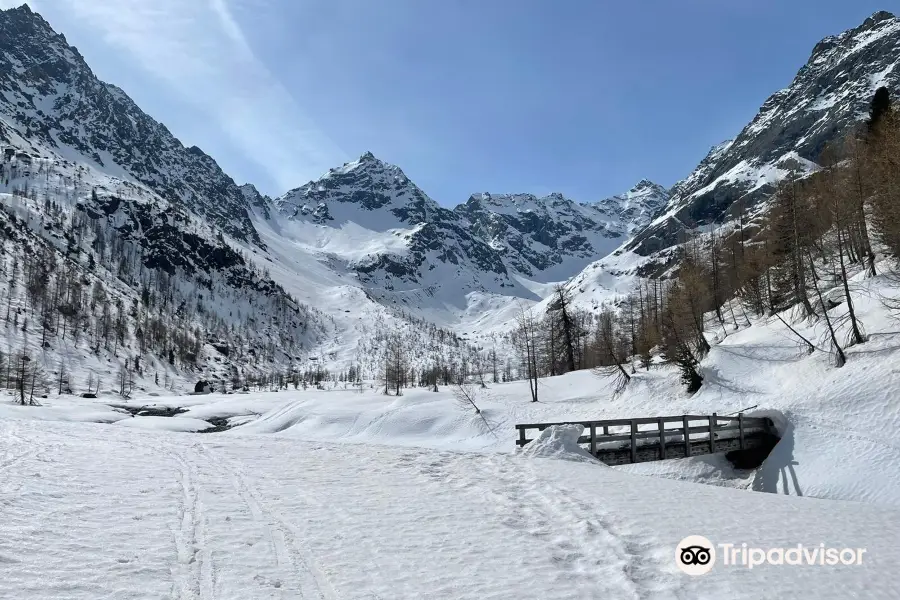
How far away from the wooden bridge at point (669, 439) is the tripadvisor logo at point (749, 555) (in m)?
9.37

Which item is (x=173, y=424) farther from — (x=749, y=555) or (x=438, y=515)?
(x=749, y=555)

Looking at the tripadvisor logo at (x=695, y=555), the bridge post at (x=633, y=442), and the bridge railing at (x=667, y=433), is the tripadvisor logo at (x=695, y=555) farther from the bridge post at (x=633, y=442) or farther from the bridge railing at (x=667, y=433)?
the bridge post at (x=633, y=442)

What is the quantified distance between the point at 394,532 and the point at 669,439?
16.1 m

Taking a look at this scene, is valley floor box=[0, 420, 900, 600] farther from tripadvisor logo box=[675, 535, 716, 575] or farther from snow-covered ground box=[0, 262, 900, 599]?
tripadvisor logo box=[675, 535, 716, 575]

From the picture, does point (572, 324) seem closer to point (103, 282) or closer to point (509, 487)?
point (509, 487)

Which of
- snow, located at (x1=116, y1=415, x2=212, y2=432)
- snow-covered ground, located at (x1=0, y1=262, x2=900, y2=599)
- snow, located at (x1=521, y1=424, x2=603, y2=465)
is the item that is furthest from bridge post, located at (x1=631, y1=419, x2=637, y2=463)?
snow, located at (x1=116, y1=415, x2=212, y2=432)

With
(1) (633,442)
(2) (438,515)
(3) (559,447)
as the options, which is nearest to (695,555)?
(2) (438,515)

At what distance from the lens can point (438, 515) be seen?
998 cm

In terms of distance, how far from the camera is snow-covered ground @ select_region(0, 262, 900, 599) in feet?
22.3

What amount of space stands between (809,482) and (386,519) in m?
18.2

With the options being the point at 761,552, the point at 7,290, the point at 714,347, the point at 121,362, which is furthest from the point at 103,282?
the point at 761,552

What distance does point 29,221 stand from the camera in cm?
18362

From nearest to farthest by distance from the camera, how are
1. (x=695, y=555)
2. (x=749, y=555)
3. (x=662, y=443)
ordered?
(x=695, y=555) < (x=749, y=555) < (x=662, y=443)

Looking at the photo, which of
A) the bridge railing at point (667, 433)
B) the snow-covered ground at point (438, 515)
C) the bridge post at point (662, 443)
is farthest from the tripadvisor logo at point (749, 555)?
the bridge post at point (662, 443)
